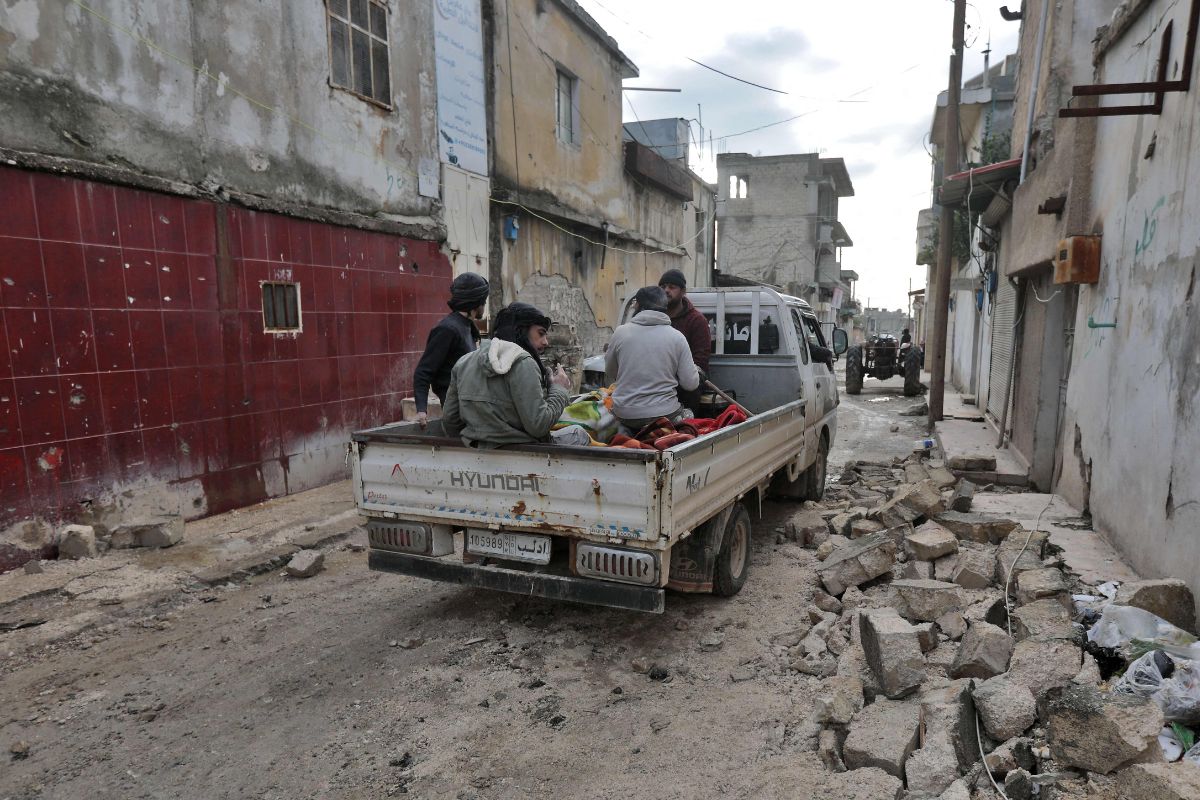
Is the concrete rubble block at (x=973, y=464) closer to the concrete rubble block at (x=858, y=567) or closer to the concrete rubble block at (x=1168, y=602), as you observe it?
the concrete rubble block at (x=858, y=567)

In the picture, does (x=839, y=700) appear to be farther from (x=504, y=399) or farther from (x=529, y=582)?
(x=504, y=399)

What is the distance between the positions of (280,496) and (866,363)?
58.8ft

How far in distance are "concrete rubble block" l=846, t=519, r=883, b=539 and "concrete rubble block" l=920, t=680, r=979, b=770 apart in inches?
99.7

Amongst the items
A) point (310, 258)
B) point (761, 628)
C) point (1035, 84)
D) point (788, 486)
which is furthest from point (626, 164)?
point (761, 628)

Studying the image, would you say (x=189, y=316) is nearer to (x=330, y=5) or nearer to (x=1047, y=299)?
(x=330, y=5)

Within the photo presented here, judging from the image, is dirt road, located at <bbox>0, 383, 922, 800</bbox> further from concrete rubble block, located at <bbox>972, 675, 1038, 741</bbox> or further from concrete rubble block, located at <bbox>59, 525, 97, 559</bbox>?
concrete rubble block, located at <bbox>59, 525, 97, 559</bbox>

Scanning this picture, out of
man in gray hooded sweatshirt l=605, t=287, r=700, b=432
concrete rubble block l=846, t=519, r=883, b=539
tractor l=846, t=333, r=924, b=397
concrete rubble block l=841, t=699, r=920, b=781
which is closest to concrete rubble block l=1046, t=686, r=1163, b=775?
concrete rubble block l=841, t=699, r=920, b=781

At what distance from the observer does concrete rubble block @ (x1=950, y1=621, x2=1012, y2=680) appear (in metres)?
3.19

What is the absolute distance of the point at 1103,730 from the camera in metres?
2.41

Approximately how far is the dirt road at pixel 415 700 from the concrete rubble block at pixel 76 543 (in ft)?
3.30

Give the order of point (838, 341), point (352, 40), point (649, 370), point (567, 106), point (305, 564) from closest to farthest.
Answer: point (649, 370) → point (305, 564) → point (838, 341) → point (352, 40) → point (567, 106)

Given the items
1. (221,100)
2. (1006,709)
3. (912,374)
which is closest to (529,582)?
(1006,709)

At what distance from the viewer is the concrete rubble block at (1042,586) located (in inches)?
148

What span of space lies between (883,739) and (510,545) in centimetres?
200
